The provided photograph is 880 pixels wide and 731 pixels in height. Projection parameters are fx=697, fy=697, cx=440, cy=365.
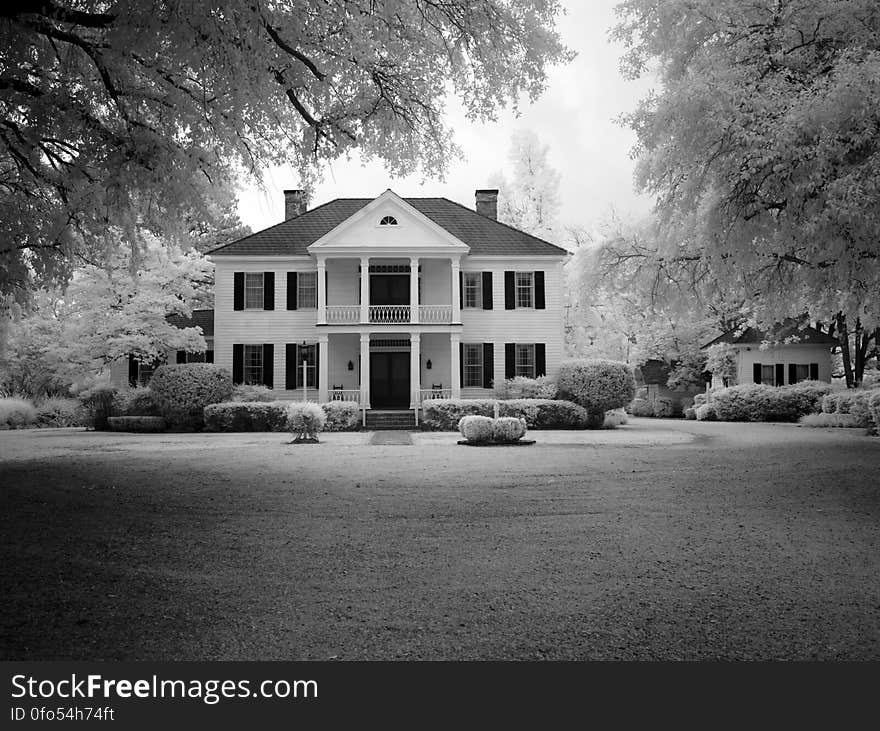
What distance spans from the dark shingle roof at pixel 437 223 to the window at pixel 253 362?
3.49m

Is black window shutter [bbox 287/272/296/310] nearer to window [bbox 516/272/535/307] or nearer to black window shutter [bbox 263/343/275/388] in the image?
black window shutter [bbox 263/343/275/388]

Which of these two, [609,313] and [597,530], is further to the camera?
[609,313]

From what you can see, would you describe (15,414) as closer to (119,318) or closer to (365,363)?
(119,318)

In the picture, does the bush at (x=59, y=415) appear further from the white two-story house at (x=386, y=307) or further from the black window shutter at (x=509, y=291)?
the black window shutter at (x=509, y=291)

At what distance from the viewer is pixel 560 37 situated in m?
9.29

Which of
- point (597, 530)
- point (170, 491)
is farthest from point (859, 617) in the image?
point (170, 491)

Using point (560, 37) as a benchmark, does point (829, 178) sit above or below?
below

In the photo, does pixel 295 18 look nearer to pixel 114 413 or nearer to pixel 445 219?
pixel 114 413

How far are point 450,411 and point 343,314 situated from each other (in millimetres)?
6418

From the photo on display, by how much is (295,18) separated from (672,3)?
758 cm

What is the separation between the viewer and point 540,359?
25328 millimetres

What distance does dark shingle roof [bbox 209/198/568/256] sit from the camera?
25.8 m

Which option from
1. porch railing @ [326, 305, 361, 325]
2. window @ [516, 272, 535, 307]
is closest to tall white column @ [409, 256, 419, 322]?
porch railing @ [326, 305, 361, 325]

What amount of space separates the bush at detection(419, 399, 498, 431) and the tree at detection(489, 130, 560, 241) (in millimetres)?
18444
